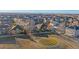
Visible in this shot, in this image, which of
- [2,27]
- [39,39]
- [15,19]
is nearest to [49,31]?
[39,39]

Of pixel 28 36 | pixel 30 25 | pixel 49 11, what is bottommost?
pixel 28 36

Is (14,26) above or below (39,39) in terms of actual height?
above

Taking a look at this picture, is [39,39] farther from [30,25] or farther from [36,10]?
[36,10]
